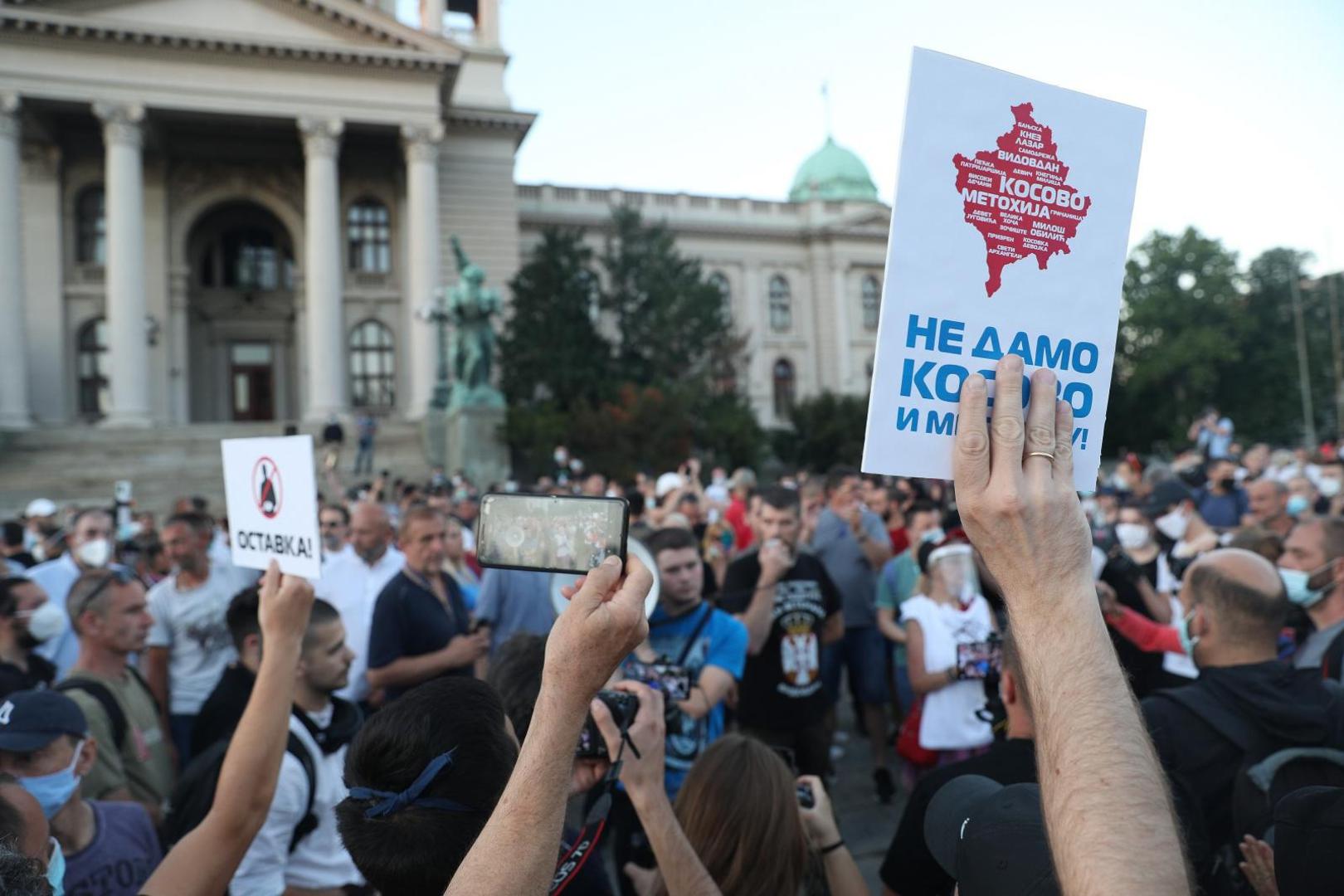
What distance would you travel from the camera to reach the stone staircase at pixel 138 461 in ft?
70.2

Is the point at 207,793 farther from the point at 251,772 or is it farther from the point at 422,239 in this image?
the point at 422,239

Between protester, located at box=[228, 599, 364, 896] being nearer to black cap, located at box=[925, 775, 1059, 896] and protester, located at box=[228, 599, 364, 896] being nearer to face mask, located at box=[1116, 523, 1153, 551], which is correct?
black cap, located at box=[925, 775, 1059, 896]

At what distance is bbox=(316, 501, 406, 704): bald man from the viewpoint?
18.0 ft

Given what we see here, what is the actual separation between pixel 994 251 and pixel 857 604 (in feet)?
18.2

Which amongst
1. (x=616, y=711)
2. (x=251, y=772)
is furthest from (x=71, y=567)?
(x=616, y=711)

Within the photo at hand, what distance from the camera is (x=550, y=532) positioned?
153cm

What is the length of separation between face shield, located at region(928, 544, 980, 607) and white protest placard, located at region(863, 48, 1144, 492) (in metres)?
3.59

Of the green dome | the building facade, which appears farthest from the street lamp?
the green dome

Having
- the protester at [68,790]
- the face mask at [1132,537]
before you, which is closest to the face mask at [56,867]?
the protester at [68,790]

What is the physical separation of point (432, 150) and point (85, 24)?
9.56 meters

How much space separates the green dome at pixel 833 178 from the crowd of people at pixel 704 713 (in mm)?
47941

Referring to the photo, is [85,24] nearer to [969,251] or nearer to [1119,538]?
[1119,538]

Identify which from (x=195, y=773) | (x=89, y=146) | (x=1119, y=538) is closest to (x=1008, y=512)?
(x=195, y=773)

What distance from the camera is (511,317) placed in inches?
1237
